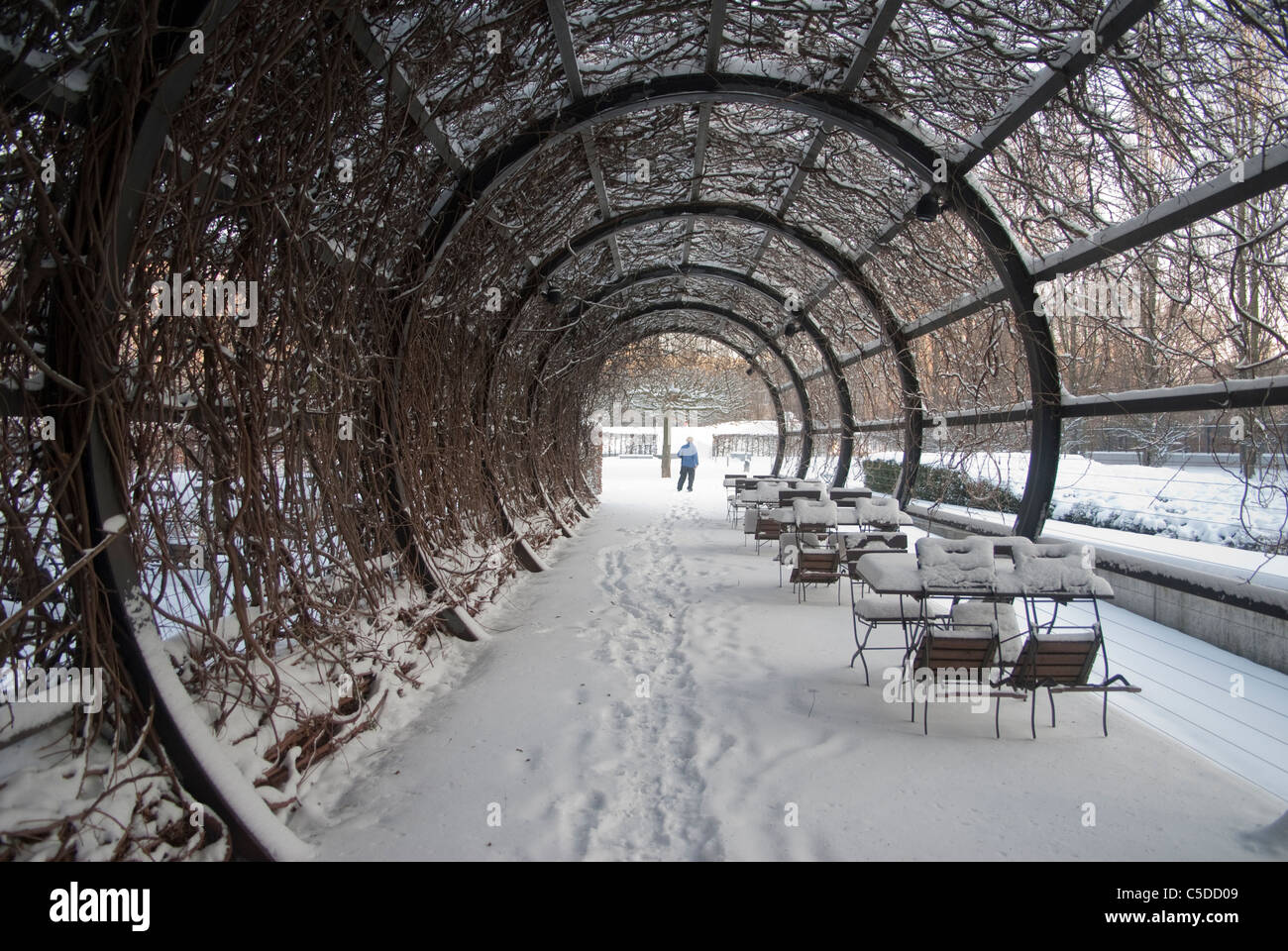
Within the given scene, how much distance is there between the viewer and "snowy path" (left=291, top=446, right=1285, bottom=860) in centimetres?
252

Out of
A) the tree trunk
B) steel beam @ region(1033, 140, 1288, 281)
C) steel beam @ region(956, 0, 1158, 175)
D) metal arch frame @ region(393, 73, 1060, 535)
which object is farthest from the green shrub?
the tree trunk

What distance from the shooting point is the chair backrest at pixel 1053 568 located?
347 centimetres

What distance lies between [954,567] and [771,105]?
11.2 feet

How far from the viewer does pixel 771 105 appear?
4.85 meters

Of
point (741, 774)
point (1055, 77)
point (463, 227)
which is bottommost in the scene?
point (741, 774)

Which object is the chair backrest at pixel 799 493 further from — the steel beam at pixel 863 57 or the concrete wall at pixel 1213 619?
the steel beam at pixel 863 57

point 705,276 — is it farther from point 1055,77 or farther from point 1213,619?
point 1213,619

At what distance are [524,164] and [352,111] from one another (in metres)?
1.88

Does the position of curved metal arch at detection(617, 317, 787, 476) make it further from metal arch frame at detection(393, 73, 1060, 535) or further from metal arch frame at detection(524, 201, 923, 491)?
metal arch frame at detection(393, 73, 1060, 535)

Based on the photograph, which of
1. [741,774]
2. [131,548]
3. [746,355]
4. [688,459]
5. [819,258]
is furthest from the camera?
[688,459]

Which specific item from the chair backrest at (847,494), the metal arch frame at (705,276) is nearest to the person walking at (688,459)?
the metal arch frame at (705,276)

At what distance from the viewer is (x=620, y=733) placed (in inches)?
138

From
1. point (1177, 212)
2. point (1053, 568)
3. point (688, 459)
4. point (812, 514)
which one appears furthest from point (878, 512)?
point (688, 459)
